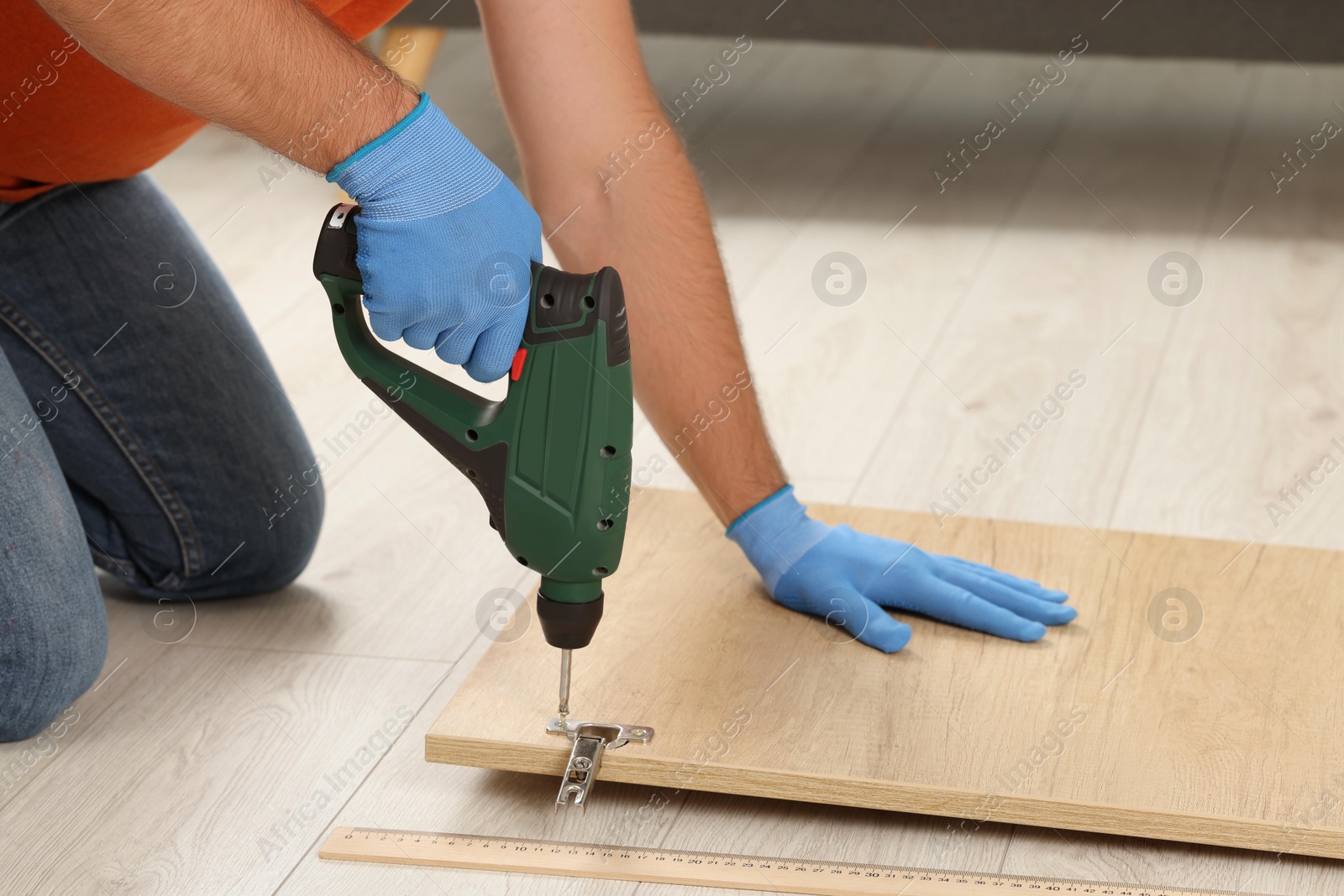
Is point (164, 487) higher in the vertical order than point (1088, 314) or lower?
higher

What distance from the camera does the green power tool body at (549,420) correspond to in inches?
40.1

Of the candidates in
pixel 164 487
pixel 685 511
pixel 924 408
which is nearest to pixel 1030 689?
pixel 685 511

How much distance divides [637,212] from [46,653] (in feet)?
2.22

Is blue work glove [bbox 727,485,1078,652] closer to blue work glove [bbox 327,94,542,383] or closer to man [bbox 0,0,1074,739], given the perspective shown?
man [bbox 0,0,1074,739]

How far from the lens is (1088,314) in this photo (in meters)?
2.29

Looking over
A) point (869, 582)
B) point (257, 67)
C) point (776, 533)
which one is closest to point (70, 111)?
point (257, 67)

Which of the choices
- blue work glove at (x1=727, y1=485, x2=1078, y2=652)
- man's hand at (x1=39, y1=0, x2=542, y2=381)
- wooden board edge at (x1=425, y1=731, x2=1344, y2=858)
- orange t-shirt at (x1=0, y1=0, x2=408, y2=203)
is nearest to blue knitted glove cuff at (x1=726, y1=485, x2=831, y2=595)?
blue work glove at (x1=727, y1=485, x2=1078, y2=652)

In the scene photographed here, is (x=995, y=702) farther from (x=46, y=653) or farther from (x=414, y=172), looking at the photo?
(x=46, y=653)

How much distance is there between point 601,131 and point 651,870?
68 cm

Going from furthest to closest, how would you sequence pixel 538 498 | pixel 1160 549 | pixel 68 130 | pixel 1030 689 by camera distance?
pixel 1160 549
pixel 68 130
pixel 1030 689
pixel 538 498

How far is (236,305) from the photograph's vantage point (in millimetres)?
1608

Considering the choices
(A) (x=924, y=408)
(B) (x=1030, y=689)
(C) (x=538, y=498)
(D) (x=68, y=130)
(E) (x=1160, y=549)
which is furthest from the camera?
(A) (x=924, y=408)

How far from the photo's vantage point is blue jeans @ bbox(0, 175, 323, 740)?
1465mm

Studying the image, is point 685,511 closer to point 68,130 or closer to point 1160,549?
point 1160,549
